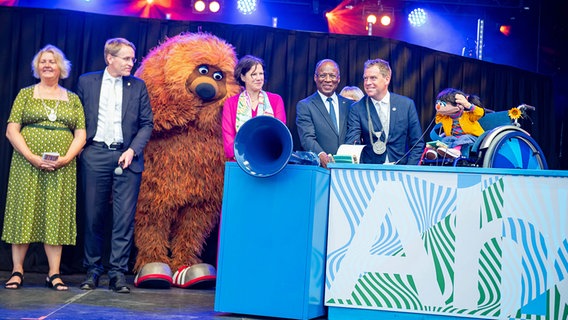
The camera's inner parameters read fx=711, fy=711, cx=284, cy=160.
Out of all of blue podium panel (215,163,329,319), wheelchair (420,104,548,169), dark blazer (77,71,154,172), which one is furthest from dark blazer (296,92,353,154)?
blue podium panel (215,163,329,319)

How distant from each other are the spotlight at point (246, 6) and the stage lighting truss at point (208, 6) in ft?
1.28

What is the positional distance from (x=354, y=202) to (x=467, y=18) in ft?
26.5

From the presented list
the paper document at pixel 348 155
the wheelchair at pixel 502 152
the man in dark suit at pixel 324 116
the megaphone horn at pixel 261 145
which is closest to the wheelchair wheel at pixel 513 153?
the wheelchair at pixel 502 152

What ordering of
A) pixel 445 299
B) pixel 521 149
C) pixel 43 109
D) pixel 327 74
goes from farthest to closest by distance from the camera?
pixel 327 74 < pixel 43 109 < pixel 521 149 < pixel 445 299

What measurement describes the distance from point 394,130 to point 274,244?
4.96 feet

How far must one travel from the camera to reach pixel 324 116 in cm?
532

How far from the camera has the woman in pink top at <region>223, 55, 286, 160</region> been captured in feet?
16.8

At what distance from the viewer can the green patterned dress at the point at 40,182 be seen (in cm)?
491

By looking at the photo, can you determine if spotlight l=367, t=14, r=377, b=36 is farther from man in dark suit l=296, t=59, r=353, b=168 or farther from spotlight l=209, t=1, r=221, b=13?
man in dark suit l=296, t=59, r=353, b=168

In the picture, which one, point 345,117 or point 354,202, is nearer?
point 354,202

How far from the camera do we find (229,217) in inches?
159

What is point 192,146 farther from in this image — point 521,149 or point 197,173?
point 521,149

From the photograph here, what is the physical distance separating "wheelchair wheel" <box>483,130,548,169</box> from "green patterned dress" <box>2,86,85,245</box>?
2.78 m

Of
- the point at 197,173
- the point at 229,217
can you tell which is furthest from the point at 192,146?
the point at 229,217
